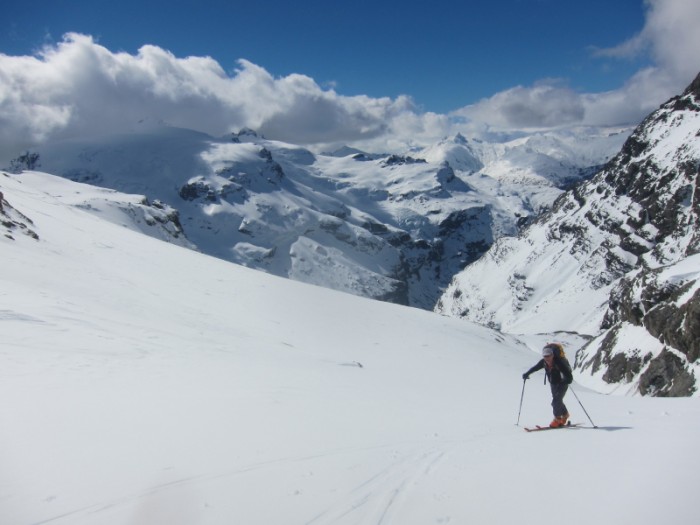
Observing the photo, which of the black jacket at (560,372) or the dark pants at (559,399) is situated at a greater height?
the black jacket at (560,372)

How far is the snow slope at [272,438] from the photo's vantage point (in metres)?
6.16

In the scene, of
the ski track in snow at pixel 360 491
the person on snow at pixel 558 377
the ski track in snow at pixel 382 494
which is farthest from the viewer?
the person on snow at pixel 558 377

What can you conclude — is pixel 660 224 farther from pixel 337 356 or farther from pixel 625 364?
pixel 337 356

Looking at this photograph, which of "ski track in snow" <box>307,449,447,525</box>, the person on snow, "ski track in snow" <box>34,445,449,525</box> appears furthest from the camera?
the person on snow

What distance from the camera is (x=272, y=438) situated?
879 centimetres

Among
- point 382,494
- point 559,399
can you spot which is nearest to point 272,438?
point 382,494

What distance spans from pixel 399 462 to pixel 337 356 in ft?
51.4

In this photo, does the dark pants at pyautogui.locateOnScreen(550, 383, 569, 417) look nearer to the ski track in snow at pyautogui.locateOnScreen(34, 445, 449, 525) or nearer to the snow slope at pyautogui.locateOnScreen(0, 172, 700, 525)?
the snow slope at pyautogui.locateOnScreen(0, 172, 700, 525)

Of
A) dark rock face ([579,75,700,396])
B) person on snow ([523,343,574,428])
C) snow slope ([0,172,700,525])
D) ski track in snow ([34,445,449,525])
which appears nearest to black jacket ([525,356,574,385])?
person on snow ([523,343,574,428])

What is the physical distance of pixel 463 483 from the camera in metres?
7.03

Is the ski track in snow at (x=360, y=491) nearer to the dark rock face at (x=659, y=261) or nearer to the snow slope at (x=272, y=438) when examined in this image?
the snow slope at (x=272, y=438)

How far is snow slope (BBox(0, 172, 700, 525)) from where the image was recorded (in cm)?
616

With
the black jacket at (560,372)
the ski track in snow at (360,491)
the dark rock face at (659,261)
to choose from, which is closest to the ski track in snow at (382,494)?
the ski track in snow at (360,491)

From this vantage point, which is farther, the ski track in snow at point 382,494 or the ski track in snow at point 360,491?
the ski track in snow at point 382,494
